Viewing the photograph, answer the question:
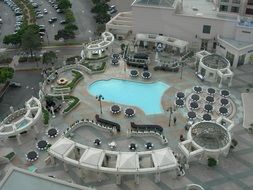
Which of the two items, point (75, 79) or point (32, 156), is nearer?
point (32, 156)

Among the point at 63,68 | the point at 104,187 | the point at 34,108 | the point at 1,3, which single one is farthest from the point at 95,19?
the point at 104,187

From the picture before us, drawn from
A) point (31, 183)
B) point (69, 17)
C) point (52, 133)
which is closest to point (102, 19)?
point (69, 17)

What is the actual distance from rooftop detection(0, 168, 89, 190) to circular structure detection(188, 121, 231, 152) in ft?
86.3

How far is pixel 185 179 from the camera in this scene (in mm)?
Answer: 58875

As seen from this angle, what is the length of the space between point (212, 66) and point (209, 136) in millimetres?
24115

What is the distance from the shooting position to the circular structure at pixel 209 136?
201ft

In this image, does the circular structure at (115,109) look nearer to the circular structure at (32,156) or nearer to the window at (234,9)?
the circular structure at (32,156)

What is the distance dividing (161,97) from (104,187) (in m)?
28.9

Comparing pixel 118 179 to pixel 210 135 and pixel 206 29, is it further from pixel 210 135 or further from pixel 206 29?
pixel 206 29

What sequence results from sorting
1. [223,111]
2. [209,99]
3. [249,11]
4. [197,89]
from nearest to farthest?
[223,111], [209,99], [197,89], [249,11]

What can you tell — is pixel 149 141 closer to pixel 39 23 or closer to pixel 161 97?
pixel 161 97

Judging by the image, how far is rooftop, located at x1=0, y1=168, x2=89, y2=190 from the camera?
47.0m

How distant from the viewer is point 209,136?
6381 cm

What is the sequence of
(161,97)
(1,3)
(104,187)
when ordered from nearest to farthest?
1. (104,187)
2. (161,97)
3. (1,3)
